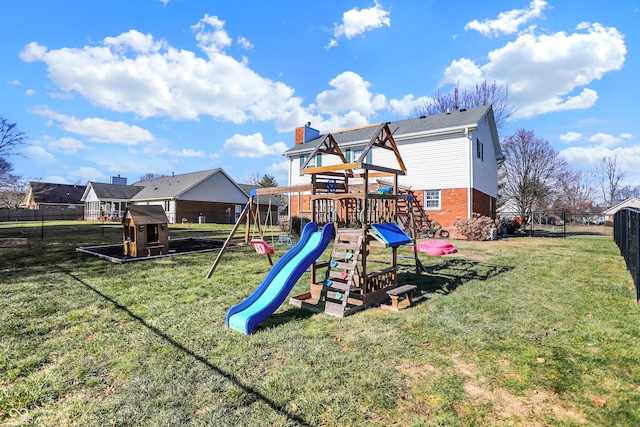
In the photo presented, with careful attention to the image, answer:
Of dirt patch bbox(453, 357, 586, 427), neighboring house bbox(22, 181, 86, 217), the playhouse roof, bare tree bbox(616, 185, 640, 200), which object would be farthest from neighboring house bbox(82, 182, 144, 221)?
bare tree bbox(616, 185, 640, 200)

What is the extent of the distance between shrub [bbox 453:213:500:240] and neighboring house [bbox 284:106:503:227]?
0.49m

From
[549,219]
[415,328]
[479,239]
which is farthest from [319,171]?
[549,219]

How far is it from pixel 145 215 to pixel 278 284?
27.7ft

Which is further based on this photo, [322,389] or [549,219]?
[549,219]

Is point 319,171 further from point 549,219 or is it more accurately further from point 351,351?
point 549,219

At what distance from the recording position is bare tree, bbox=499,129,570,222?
1298 inches

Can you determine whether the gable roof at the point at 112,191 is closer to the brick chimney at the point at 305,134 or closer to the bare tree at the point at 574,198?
the brick chimney at the point at 305,134

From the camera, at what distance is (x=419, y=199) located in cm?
1989

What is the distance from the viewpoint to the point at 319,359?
12.8 ft

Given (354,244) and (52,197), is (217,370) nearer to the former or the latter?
(354,244)

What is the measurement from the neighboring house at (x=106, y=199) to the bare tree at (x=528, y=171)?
48082 millimetres

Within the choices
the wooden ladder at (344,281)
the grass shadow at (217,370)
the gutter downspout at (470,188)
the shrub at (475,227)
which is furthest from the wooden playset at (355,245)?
the gutter downspout at (470,188)

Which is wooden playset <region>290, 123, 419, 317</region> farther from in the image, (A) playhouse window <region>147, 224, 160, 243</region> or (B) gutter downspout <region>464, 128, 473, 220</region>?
(B) gutter downspout <region>464, 128, 473, 220</region>

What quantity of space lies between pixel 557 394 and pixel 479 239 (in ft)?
51.6
